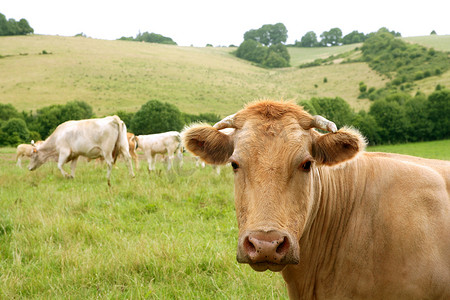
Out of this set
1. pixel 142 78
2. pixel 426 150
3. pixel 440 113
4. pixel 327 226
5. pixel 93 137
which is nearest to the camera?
pixel 327 226

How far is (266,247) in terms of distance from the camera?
2.40m

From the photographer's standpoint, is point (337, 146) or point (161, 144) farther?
point (161, 144)

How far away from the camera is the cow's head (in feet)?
8.17

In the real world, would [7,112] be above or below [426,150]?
below

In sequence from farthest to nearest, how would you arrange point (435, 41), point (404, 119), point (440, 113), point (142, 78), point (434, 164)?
point (435, 41) → point (142, 78) → point (440, 113) → point (404, 119) → point (434, 164)

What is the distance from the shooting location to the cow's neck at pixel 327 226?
3205 millimetres

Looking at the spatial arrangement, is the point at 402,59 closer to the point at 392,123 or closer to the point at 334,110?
the point at 392,123

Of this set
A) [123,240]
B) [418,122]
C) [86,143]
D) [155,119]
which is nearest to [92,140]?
[86,143]

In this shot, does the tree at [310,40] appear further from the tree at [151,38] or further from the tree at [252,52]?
the tree at [151,38]

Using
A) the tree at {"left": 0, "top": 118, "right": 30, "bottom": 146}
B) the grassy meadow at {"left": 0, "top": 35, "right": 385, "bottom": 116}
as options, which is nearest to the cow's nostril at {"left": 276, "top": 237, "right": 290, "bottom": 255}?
the tree at {"left": 0, "top": 118, "right": 30, "bottom": 146}

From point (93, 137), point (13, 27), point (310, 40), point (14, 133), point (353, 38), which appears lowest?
point (14, 133)

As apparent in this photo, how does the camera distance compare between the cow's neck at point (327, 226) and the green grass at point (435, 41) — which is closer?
the cow's neck at point (327, 226)

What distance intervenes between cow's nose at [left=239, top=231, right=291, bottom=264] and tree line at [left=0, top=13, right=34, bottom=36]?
134 m

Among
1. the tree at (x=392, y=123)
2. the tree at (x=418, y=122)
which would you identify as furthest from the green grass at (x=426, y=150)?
the tree at (x=418, y=122)
